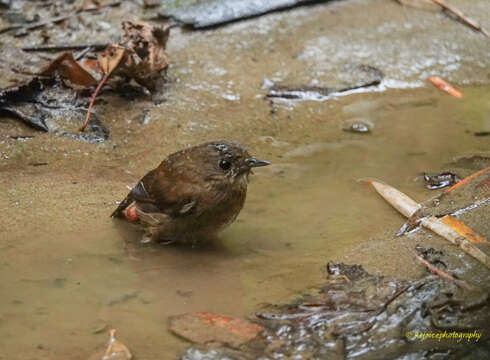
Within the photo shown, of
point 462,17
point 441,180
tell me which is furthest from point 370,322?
point 462,17

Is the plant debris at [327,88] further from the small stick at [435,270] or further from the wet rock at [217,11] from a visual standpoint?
the small stick at [435,270]

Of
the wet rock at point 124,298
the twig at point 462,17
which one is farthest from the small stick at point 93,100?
the twig at point 462,17

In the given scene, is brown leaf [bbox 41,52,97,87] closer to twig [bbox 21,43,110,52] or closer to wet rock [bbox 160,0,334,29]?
twig [bbox 21,43,110,52]

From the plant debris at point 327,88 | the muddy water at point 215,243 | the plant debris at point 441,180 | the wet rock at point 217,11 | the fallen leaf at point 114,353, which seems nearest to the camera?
the fallen leaf at point 114,353

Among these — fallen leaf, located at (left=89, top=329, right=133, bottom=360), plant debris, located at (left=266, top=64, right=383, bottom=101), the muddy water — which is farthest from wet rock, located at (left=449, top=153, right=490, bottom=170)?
fallen leaf, located at (left=89, top=329, right=133, bottom=360)

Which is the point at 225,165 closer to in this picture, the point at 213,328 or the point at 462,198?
the point at 213,328

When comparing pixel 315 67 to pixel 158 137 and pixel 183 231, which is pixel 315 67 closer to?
A: pixel 158 137
